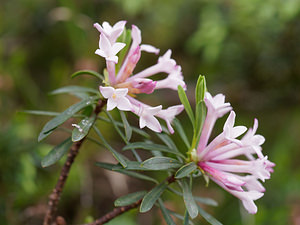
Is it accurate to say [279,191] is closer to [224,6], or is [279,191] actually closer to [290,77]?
[290,77]

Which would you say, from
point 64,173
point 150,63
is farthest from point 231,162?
point 150,63

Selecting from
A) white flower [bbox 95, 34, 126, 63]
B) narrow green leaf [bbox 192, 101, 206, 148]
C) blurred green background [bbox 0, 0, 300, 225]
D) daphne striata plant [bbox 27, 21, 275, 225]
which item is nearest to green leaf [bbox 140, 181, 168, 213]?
daphne striata plant [bbox 27, 21, 275, 225]

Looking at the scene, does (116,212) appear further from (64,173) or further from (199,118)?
(199,118)

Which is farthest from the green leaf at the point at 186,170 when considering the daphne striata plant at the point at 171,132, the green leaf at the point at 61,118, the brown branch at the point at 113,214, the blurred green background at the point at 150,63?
the blurred green background at the point at 150,63

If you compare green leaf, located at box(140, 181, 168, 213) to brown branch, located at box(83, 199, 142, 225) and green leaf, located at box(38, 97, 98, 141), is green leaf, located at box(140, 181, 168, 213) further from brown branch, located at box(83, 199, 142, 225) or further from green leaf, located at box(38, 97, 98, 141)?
green leaf, located at box(38, 97, 98, 141)

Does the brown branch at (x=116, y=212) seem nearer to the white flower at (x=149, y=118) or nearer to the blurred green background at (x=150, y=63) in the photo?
the white flower at (x=149, y=118)
